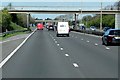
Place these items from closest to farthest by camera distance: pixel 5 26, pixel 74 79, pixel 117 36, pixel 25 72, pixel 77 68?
pixel 74 79 < pixel 25 72 < pixel 77 68 < pixel 117 36 < pixel 5 26

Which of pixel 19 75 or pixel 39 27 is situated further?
pixel 39 27

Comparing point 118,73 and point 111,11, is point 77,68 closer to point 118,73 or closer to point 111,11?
point 118,73

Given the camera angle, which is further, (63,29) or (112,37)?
(63,29)

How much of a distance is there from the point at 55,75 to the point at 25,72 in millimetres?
1528

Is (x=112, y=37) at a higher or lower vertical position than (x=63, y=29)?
lower

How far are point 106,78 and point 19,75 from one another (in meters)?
3.04

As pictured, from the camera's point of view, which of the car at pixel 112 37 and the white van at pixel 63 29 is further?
the white van at pixel 63 29

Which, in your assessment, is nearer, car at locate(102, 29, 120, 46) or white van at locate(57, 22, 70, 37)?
car at locate(102, 29, 120, 46)

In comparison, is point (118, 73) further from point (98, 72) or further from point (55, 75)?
point (55, 75)

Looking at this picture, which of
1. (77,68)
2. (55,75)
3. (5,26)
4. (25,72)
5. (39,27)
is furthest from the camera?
(39,27)

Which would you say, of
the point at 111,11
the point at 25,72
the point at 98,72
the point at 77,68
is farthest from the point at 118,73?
the point at 111,11

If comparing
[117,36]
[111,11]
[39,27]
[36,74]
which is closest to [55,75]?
[36,74]

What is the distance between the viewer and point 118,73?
48.8 feet

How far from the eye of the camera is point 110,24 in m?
150
